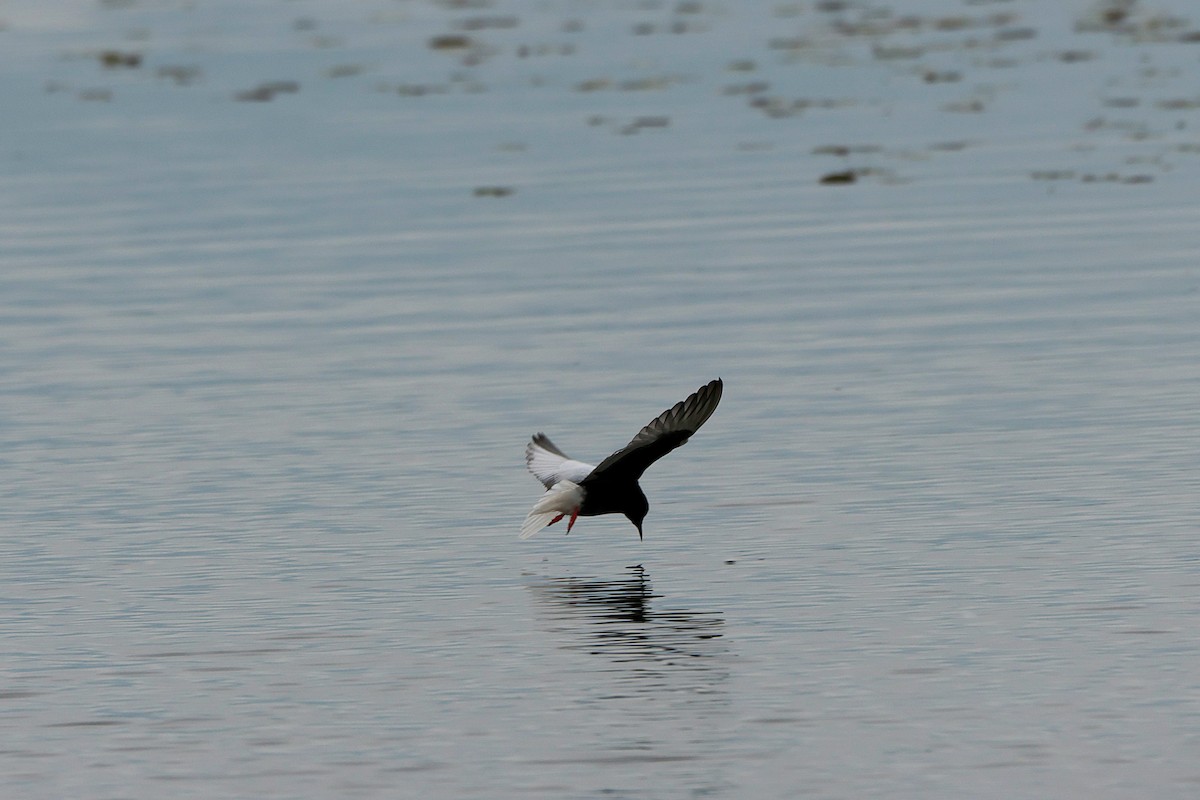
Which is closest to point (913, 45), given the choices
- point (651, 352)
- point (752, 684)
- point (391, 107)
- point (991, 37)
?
point (991, 37)

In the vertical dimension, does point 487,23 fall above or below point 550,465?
below

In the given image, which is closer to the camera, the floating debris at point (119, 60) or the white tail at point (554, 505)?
the white tail at point (554, 505)

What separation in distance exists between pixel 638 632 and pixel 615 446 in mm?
4643

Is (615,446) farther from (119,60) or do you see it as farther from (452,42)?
(119,60)

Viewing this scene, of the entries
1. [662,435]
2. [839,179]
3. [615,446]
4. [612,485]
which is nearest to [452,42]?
[839,179]

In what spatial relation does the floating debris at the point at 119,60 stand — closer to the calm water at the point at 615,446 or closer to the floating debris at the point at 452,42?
the floating debris at the point at 452,42

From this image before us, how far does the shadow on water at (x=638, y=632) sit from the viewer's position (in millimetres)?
10711

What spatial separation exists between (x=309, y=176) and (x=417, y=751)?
25.7 m

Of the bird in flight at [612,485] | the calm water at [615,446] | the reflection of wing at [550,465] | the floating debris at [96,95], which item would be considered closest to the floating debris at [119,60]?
the floating debris at [96,95]

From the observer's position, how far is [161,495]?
15.4 m

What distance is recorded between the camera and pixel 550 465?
14.1 m

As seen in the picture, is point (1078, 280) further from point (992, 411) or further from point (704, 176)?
point (704, 176)

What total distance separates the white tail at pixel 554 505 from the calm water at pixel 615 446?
29 cm

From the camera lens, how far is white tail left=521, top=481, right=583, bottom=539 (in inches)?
519
